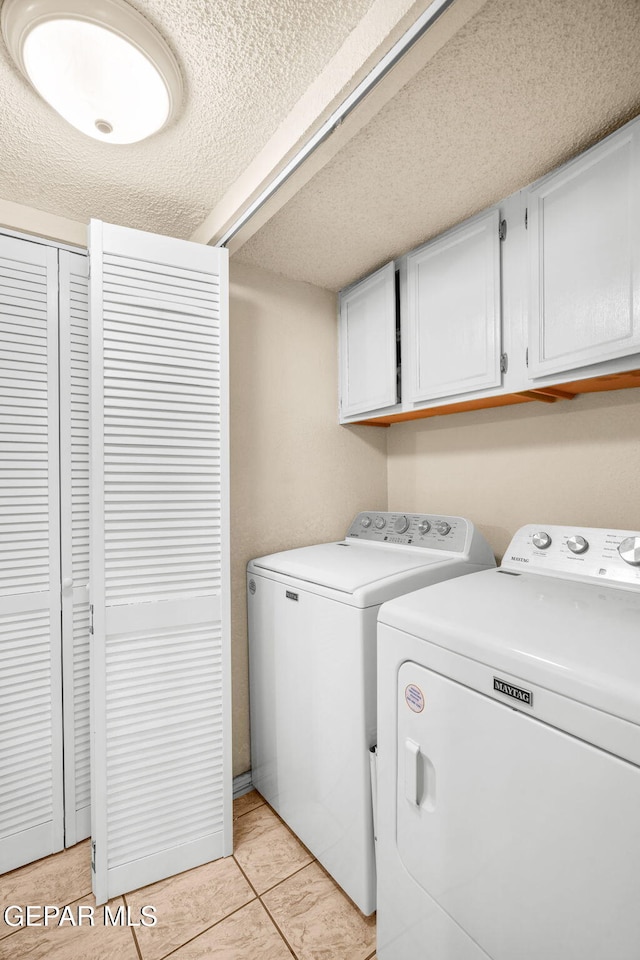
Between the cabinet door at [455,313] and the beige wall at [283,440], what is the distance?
536 millimetres

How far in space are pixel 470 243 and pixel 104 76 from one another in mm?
1229

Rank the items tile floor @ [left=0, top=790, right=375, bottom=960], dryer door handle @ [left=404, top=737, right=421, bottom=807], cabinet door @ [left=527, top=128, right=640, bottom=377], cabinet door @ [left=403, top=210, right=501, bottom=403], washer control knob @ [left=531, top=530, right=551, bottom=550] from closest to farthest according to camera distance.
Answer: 1. dryer door handle @ [left=404, top=737, right=421, bottom=807]
2. cabinet door @ [left=527, top=128, right=640, bottom=377]
3. tile floor @ [left=0, top=790, right=375, bottom=960]
4. washer control knob @ [left=531, top=530, right=551, bottom=550]
5. cabinet door @ [left=403, top=210, right=501, bottom=403]

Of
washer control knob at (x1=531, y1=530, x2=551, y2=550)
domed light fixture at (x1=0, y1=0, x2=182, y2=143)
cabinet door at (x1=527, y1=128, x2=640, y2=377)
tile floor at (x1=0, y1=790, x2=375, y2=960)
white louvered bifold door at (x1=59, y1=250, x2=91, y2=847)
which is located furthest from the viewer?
white louvered bifold door at (x1=59, y1=250, x2=91, y2=847)

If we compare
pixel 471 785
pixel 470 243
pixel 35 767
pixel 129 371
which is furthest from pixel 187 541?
pixel 470 243

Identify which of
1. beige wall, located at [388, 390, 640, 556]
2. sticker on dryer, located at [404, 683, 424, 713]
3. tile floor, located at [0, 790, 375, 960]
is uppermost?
beige wall, located at [388, 390, 640, 556]

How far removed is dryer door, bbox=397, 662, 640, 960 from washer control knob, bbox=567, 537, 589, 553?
646mm

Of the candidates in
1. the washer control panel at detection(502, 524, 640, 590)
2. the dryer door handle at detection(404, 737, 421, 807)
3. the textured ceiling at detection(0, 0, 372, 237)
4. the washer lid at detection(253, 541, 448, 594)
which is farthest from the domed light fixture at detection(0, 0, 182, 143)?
the dryer door handle at detection(404, 737, 421, 807)

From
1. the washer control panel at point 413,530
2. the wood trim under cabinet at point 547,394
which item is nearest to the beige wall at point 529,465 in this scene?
the wood trim under cabinet at point 547,394

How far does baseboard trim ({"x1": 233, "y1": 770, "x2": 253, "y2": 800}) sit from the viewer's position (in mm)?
1979

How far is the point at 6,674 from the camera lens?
1576 mm

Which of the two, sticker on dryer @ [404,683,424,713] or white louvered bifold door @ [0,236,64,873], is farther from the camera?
white louvered bifold door @ [0,236,64,873]

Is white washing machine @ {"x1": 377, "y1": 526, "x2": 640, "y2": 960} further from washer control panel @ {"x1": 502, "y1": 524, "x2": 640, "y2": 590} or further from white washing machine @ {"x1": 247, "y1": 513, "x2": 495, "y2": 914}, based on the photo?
white washing machine @ {"x1": 247, "y1": 513, "x2": 495, "y2": 914}

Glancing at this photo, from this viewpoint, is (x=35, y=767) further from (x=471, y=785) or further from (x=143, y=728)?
(x=471, y=785)

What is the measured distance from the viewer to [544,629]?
948mm
